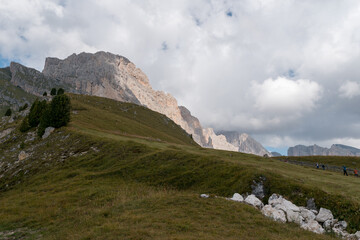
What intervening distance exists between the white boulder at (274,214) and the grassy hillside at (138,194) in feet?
2.53

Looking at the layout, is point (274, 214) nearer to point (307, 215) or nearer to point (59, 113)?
point (307, 215)

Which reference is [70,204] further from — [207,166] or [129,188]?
[207,166]

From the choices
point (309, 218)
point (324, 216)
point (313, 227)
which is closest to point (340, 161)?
point (324, 216)

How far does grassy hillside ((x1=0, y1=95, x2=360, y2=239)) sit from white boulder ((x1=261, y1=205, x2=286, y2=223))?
0.77 metres

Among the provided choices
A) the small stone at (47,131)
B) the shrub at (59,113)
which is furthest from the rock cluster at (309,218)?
the shrub at (59,113)

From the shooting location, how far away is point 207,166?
28.3 meters

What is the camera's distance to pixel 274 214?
1608 cm

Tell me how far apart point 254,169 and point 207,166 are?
234 inches

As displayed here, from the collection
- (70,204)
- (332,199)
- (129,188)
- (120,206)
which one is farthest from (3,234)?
(332,199)

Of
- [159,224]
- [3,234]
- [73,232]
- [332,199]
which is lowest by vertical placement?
[3,234]

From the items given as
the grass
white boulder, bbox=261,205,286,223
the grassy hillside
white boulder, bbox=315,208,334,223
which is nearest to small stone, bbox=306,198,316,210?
the grassy hillside

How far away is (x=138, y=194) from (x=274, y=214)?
13329mm

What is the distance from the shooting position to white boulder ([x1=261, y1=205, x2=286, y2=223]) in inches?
616

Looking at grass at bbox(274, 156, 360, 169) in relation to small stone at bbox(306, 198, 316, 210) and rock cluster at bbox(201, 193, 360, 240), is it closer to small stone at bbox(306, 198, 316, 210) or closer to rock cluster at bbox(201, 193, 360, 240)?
small stone at bbox(306, 198, 316, 210)
